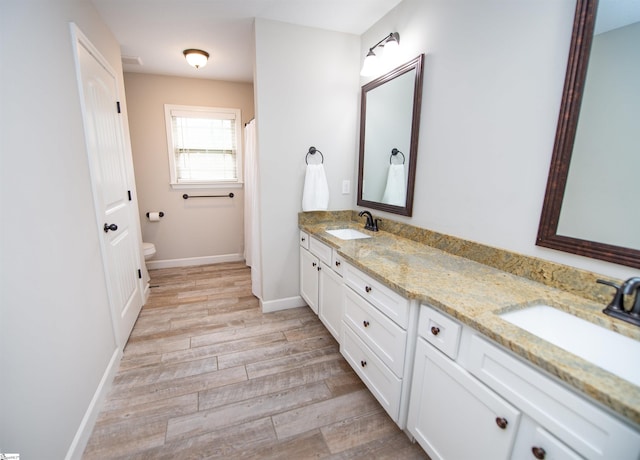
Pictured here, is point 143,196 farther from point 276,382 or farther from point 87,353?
point 276,382

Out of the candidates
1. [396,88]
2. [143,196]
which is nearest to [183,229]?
[143,196]

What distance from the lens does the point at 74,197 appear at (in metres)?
1.48

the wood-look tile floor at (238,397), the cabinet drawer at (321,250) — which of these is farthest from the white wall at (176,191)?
the cabinet drawer at (321,250)

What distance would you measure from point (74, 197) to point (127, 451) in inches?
51.4

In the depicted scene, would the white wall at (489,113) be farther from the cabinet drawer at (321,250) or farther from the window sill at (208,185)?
the window sill at (208,185)

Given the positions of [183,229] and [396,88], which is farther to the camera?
[183,229]

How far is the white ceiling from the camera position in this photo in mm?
2014

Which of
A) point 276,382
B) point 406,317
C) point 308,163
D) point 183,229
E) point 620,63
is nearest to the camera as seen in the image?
point 620,63

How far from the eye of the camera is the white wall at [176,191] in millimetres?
3482

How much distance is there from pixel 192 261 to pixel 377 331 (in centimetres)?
328

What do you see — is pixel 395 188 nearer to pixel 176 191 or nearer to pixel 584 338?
pixel 584 338

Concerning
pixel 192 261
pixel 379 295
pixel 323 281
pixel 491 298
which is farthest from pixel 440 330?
pixel 192 261

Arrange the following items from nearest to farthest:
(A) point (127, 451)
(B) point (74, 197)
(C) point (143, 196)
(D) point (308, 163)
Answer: (A) point (127, 451), (B) point (74, 197), (D) point (308, 163), (C) point (143, 196)

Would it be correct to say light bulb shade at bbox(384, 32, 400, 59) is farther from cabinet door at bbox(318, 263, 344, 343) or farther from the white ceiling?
cabinet door at bbox(318, 263, 344, 343)
